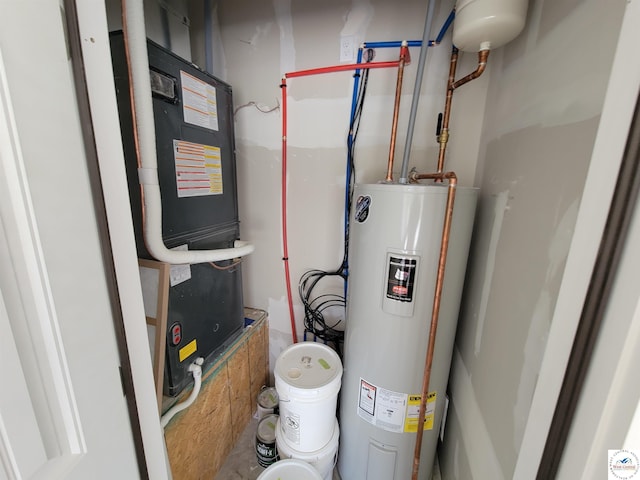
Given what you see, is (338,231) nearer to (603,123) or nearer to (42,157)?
(603,123)

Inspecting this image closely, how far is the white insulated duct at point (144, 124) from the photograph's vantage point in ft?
2.26

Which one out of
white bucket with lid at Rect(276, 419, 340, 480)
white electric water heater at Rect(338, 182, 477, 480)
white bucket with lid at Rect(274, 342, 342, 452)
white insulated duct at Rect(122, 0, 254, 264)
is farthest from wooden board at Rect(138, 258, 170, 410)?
white electric water heater at Rect(338, 182, 477, 480)

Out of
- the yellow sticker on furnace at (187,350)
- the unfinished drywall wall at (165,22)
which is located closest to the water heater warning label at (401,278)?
the yellow sticker on furnace at (187,350)

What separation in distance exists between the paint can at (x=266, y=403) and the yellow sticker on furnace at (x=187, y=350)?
25.8 inches

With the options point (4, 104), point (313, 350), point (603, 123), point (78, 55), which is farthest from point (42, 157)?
point (313, 350)

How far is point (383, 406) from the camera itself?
109 centimetres

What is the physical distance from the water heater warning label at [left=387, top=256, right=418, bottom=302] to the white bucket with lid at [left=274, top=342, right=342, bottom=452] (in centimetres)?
51

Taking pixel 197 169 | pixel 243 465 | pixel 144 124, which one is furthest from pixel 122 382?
pixel 243 465

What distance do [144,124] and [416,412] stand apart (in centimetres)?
144

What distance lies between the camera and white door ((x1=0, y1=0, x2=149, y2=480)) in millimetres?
343

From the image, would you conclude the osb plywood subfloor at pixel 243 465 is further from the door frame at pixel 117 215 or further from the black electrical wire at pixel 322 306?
the door frame at pixel 117 215

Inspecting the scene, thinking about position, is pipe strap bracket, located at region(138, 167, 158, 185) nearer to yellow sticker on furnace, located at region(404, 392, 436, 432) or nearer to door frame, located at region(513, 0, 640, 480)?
door frame, located at region(513, 0, 640, 480)

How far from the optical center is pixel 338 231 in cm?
150

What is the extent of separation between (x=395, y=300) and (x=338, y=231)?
2.01ft
